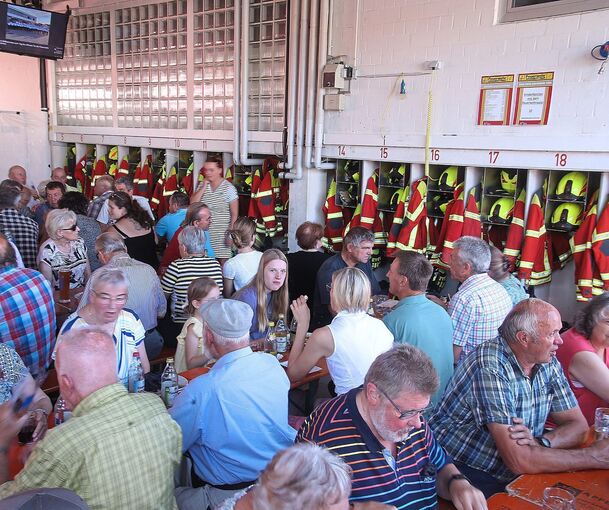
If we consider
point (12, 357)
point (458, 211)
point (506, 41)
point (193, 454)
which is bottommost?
point (193, 454)

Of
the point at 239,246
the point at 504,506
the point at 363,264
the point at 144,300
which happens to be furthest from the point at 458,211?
the point at 504,506

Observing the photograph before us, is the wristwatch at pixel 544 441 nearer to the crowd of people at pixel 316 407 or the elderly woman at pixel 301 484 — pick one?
the crowd of people at pixel 316 407

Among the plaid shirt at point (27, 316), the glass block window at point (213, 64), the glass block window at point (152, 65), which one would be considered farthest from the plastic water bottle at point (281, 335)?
the glass block window at point (152, 65)

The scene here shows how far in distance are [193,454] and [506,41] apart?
4.80m

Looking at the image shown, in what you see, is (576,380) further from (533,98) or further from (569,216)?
(533,98)

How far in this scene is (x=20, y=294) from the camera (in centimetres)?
330

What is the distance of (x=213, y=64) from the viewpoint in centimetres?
807

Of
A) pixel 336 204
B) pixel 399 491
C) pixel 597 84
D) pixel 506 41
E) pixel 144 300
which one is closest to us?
pixel 399 491

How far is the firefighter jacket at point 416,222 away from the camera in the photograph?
6.11 m

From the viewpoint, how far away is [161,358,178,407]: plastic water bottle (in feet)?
9.89

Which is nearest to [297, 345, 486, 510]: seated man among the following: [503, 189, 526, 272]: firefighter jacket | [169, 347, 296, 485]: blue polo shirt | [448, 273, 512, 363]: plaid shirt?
[169, 347, 296, 485]: blue polo shirt

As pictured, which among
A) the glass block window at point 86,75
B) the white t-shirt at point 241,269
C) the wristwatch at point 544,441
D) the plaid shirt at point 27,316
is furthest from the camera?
the glass block window at point 86,75

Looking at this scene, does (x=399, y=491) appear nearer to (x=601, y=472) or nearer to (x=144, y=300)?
(x=601, y=472)

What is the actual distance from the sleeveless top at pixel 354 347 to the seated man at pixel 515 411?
0.46 m
